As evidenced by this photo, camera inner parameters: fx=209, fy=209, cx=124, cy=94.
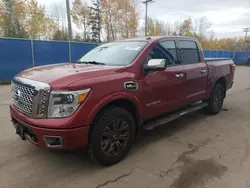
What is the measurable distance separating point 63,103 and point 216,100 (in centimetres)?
429

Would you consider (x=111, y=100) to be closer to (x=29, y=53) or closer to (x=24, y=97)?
(x=24, y=97)

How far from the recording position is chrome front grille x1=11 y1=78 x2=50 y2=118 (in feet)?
7.98

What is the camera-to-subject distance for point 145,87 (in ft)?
10.6

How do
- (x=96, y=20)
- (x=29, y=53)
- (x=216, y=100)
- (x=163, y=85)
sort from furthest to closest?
(x=96, y=20) < (x=29, y=53) < (x=216, y=100) < (x=163, y=85)

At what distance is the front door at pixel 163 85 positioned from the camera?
3334 millimetres

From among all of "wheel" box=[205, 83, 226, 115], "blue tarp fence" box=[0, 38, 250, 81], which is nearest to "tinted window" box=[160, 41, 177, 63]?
"wheel" box=[205, 83, 226, 115]

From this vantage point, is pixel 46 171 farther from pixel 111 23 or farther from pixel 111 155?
pixel 111 23

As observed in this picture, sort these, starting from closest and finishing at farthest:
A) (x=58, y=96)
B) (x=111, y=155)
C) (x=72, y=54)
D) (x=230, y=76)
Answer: (x=58, y=96)
(x=111, y=155)
(x=230, y=76)
(x=72, y=54)

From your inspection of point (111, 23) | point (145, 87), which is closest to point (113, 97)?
point (145, 87)

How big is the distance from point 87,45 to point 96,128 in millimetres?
12285

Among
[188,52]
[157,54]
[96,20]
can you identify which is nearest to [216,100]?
[188,52]

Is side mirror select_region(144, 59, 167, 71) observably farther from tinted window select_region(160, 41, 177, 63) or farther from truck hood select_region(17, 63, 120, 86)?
Result: tinted window select_region(160, 41, 177, 63)

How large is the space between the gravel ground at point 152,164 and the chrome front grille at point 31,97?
83cm

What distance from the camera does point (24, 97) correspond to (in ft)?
8.84
